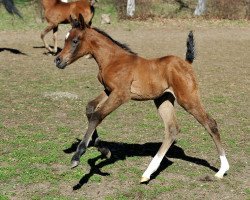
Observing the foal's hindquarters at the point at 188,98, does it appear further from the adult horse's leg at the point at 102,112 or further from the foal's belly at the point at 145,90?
the adult horse's leg at the point at 102,112

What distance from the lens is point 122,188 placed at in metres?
6.04

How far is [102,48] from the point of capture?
6.10m

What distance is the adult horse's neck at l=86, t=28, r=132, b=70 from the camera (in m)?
6.04

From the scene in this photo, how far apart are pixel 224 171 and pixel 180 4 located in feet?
65.6

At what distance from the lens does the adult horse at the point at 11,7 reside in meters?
21.1

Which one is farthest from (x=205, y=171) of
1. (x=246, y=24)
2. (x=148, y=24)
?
(x=246, y=24)

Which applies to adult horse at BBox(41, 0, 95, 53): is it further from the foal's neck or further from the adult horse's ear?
the adult horse's ear

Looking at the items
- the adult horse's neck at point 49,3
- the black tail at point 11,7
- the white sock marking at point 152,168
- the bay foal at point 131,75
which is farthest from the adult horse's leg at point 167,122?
the black tail at point 11,7

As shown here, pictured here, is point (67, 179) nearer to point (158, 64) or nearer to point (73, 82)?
point (158, 64)

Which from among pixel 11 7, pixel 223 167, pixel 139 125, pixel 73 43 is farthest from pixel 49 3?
pixel 223 167

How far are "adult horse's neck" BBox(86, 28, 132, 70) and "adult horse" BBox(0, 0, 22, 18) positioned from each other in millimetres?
15597

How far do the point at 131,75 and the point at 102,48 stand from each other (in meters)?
0.52

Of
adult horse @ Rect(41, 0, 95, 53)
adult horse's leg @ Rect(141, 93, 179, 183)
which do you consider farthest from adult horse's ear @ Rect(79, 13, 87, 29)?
adult horse @ Rect(41, 0, 95, 53)

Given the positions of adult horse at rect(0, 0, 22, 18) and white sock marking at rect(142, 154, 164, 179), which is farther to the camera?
adult horse at rect(0, 0, 22, 18)
